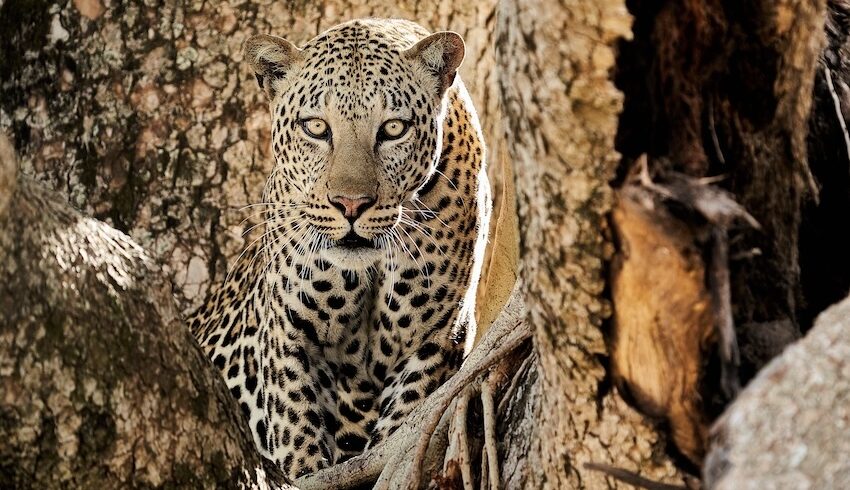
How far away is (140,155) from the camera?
24.5 feet

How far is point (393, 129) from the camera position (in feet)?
19.5

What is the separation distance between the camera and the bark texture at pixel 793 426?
254 centimetres

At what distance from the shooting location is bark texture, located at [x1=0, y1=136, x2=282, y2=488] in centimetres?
351

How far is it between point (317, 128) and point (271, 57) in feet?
1.40

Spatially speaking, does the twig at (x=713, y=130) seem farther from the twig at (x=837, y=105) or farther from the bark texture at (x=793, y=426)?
the twig at (x=837, y=105)

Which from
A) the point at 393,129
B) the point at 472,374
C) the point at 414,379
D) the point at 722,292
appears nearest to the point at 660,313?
the point at 722,292

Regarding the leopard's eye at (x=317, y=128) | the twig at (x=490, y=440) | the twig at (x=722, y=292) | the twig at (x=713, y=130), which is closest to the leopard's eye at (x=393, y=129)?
the leopard's eye at (x=317, y=128)

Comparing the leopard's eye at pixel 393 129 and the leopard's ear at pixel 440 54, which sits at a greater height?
the leopard's ear at pixel 440 54

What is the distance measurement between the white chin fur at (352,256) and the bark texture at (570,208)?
2315 millimetres

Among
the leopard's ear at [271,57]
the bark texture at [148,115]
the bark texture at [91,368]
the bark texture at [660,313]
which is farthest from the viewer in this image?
the bark texture at [148,115]

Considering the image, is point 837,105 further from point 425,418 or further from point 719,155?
point 425,418

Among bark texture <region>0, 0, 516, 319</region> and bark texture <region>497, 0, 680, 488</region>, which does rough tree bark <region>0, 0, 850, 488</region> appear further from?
bark texture <region>0, 0, 516, 319</region>

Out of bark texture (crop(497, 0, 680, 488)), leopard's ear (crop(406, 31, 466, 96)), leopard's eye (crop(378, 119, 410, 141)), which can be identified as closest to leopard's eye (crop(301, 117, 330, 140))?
leopard's eye (crop(378, 119, 410, 141))

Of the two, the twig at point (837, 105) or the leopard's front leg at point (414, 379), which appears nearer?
the twig at point (837, 105)
